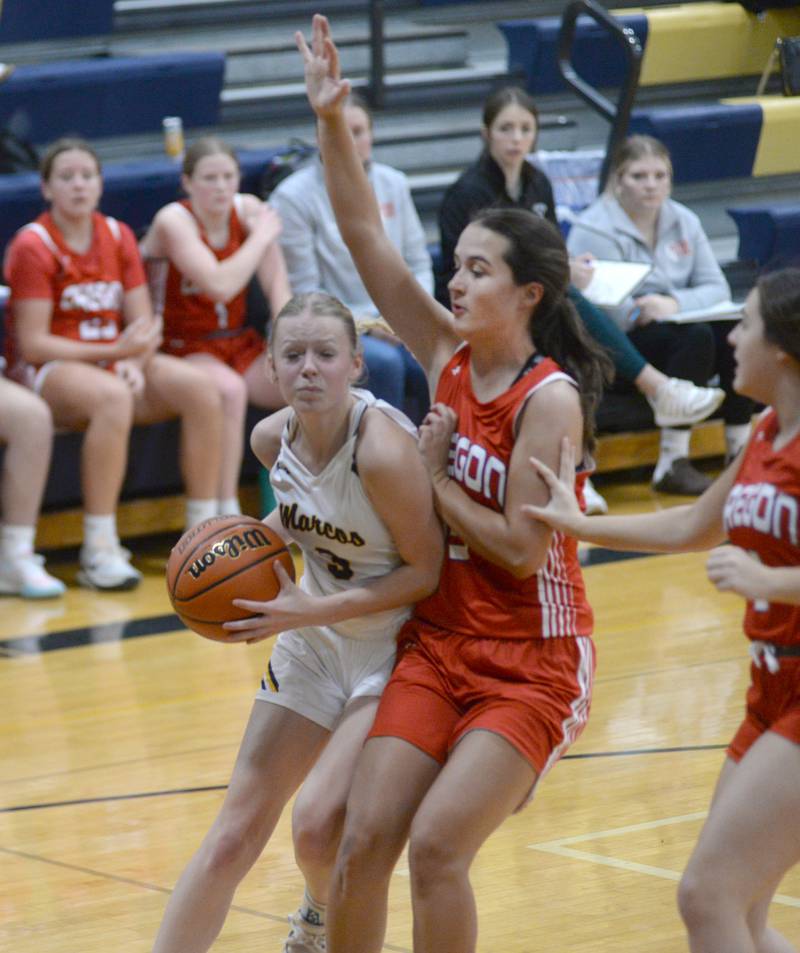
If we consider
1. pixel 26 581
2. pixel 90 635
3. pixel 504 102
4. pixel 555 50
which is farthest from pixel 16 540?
pixel 555 50

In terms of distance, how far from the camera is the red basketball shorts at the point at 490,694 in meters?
3.23

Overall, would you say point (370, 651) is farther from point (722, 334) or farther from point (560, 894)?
point (722, 334)

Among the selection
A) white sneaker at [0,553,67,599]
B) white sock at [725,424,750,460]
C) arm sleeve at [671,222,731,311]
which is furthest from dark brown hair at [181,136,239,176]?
white sock at [725,424,750,460]

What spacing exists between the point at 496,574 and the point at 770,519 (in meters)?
0.64

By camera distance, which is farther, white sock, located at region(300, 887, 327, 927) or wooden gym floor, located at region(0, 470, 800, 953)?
wooden gym floor, located at region(0, 470, 800, 953)

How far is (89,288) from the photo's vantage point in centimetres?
712

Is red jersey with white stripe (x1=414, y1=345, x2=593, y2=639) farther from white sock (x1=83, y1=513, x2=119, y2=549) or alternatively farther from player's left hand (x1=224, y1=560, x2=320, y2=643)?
white sock (x1=83, y1=513, x2=119, y2=549)

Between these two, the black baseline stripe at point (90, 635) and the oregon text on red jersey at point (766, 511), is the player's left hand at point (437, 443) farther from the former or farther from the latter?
the black baseline stripe at point (90, 635)

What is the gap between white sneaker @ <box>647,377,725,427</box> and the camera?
7.77 metres

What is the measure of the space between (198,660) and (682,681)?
5.40 feet

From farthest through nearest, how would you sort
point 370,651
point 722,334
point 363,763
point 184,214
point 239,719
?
point 722,334, point 184,214, point 239,719, point 370,651, point 363,763

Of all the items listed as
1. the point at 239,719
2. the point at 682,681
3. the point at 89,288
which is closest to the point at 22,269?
the point at 89,288

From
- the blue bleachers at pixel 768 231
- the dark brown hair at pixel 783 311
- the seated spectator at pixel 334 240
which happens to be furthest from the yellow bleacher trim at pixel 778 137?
the dark brown hair at pixel 783 311

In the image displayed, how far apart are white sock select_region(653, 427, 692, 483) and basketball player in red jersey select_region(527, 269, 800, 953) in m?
5.09
